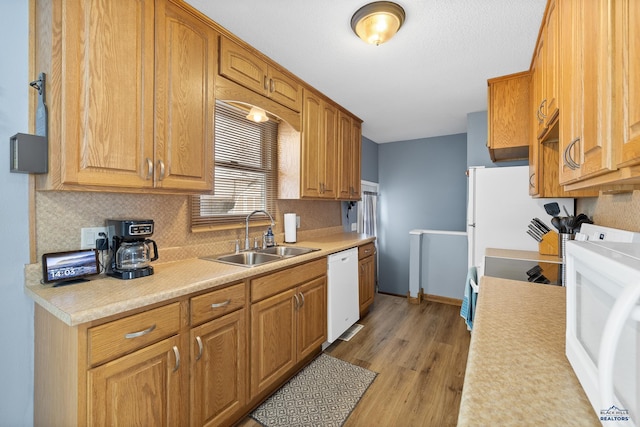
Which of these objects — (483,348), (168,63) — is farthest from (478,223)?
(168,63)

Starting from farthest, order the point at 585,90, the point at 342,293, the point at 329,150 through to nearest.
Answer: the point at 329,150 < the point at 342,293 < the point at 585,90

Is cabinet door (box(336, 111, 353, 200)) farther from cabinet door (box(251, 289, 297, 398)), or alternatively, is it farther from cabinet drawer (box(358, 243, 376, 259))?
cabinet door (box(251, 289, 297, 398))

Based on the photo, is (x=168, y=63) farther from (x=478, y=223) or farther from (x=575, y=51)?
(x=478, y=223)

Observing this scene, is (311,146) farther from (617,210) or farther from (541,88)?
(617,210)

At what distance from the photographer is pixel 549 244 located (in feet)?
7.77

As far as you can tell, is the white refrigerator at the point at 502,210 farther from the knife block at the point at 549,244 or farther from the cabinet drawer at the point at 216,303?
the cabinet drawer at the point at 216,303

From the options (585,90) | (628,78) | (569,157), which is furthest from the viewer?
(569,157)

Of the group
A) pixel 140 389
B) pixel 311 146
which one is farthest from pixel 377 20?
pixel 140 389

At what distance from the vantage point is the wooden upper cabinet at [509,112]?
238cm

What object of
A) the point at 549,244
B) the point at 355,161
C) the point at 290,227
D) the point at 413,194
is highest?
the point at 355,161

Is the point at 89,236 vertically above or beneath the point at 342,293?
above

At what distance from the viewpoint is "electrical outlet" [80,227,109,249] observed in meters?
1.46

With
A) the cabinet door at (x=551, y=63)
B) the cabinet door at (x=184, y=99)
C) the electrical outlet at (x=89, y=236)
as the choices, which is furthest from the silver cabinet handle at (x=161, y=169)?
the cabinet door at (x=551, y=63)

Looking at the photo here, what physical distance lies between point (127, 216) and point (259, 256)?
3.21 feet
